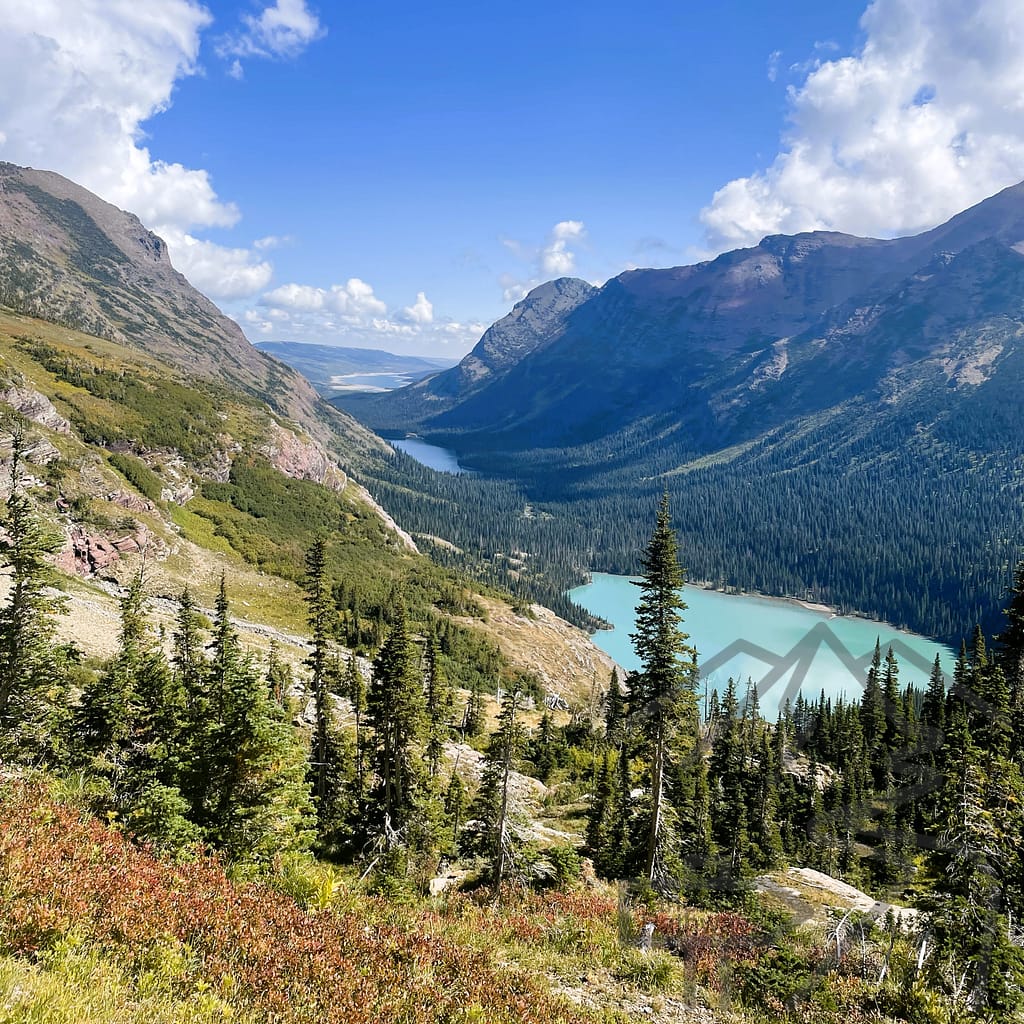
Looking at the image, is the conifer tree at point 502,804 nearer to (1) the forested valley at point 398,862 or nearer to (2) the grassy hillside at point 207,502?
(1) the forested valley at point 398,862

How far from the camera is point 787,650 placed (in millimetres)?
163250

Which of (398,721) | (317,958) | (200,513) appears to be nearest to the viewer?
(317,958)

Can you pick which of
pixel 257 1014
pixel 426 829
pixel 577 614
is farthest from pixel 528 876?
pixel 577 614

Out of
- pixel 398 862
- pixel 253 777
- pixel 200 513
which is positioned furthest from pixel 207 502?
pixel 253 777

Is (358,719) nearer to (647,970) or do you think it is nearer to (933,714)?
(647,970)

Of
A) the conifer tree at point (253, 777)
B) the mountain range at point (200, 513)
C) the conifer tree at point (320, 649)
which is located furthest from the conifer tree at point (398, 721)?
the mountain range at point (200, 513)

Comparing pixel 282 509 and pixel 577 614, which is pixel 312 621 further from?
pixel 577 614

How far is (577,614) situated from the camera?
182 m

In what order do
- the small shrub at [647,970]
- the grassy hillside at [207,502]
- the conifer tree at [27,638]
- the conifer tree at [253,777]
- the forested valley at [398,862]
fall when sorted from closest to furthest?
the forested valley at [398,862] < the small shrub at [647,970] < the conifer tree at [253,777] < the conifer tree at [27,638] < the grassy hillside at [207,502]

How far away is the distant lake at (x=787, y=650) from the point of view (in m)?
139

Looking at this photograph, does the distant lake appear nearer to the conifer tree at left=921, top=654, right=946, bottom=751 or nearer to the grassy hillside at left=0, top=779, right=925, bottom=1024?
the conifer tree at left=921, top=654, right=946, bottom=751

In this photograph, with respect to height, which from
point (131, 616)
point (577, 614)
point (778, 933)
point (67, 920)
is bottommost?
point (577, 614)

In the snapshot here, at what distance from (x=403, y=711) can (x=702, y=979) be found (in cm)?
1631

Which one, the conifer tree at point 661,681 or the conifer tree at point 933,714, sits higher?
the conifer tree at point 661,681
